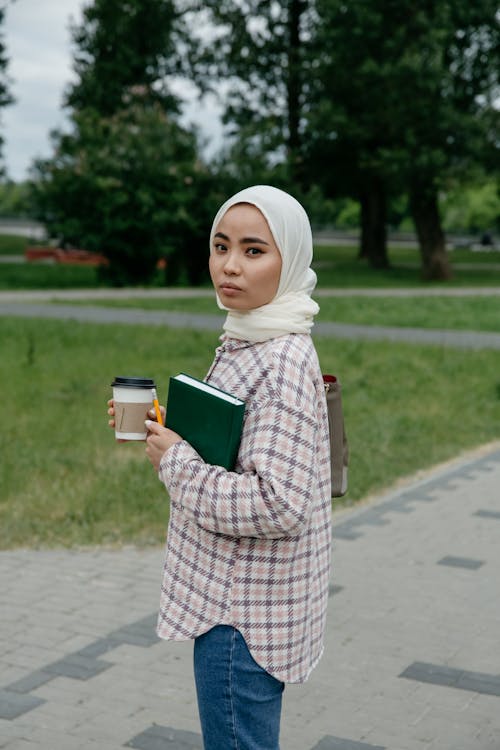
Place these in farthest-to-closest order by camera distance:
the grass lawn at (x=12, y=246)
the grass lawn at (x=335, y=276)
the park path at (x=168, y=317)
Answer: the grass lawn at (x=12, y=246) < the grass lawn at (x=335, y=276) < the park path at (x=168, y=317)

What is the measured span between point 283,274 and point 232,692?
2.76ft

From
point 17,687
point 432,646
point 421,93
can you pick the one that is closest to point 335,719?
point 432,646

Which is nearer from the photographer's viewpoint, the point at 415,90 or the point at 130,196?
the point at 130,196

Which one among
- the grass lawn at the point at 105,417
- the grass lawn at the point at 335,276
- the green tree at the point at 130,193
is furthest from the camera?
the grass lawn at the point at 335,276

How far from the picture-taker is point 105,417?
9.41m

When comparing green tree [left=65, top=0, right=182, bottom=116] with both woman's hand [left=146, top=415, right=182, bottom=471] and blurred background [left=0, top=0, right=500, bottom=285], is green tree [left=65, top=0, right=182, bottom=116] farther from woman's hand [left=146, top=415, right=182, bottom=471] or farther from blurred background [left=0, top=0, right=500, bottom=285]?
woman's hand [left=146, top=415, right=182, bottom=471]

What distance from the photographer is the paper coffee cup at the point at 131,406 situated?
95.3 inches

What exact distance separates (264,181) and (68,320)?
1271 centimetres

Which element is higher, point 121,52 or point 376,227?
point 121,52

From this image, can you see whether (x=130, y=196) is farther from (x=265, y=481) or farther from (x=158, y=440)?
(x=265, y=481)

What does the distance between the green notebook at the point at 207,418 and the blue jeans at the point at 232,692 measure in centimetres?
36

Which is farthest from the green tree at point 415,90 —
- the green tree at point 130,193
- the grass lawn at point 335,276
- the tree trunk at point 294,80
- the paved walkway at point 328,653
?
the paved walkway at point 328,653

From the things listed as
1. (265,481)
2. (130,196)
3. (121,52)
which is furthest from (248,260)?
(121,52)

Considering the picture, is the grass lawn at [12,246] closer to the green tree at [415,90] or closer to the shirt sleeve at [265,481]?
the green tree at [415,90]
